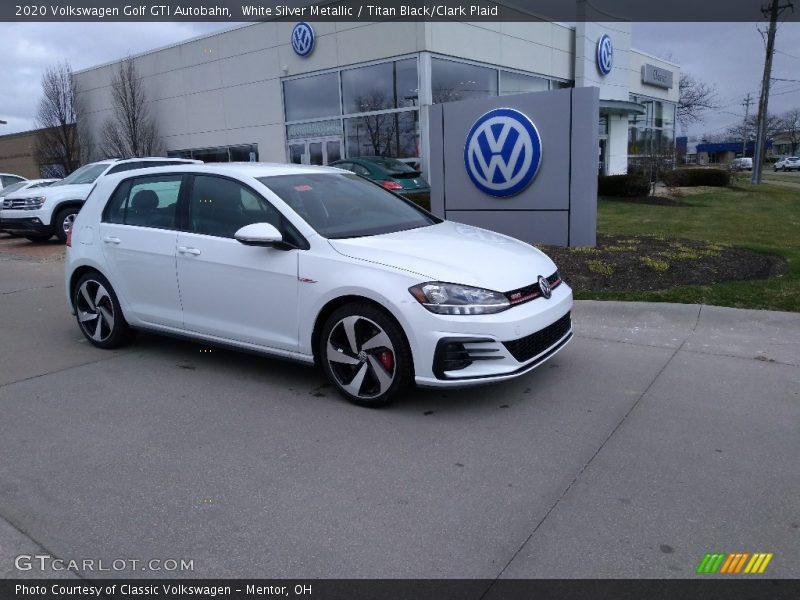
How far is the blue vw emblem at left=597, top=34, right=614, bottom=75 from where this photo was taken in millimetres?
26906

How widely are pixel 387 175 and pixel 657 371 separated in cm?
1146

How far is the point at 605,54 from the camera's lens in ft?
89.8

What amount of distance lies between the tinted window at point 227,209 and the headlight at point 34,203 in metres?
10.1

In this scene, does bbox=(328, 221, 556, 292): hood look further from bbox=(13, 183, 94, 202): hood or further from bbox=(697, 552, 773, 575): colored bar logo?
bbox=(13, 183, 94, 202): hood

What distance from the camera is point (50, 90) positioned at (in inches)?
1172

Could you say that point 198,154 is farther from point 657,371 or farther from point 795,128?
point 795,128

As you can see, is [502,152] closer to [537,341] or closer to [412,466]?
[537,341]

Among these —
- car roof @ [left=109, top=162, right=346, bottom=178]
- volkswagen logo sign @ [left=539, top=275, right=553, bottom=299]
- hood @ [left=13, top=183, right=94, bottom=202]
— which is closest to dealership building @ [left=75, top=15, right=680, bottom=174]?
hood @ [left=13, top=183, right=94, bottom=202]

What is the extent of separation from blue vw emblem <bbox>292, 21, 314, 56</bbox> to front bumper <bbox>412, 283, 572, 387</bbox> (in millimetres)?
19490

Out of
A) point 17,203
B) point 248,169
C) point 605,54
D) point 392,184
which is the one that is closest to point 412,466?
point 248,169

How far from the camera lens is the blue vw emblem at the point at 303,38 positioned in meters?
21.5

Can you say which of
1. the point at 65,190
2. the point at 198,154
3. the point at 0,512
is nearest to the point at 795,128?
the point at 198,154

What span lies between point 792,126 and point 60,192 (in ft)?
377

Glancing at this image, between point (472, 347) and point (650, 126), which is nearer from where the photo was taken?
point (472, 347)
